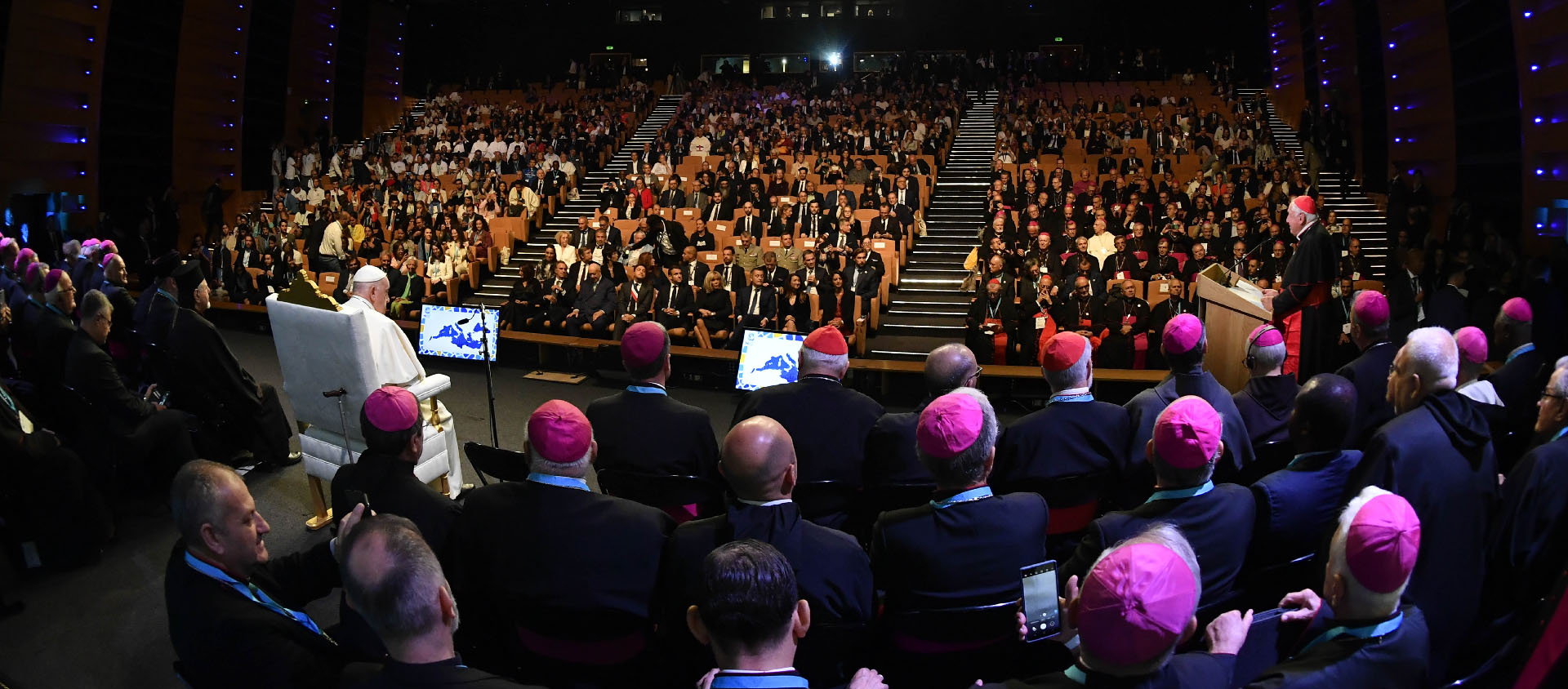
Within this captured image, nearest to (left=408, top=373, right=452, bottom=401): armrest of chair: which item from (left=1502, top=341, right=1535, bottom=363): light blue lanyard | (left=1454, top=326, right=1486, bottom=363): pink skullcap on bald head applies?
(left=1454, top=326, right=1486, bottom=363): pink skullcap on bald head

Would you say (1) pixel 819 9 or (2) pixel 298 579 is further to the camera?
(1) pixel 819 9

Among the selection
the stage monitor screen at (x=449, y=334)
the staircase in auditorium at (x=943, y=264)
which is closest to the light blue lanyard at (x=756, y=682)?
the stage monitor screen at (x=449, y=334)

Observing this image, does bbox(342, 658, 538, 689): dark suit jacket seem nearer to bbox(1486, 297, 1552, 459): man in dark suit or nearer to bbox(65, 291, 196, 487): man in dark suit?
bbox(65, 291, 196, 487): man in dark suit

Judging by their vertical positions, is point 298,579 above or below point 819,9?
below

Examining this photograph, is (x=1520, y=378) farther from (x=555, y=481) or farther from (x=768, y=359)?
(x=555, y=481)

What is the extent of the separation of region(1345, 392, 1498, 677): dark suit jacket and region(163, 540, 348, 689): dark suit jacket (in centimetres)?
276

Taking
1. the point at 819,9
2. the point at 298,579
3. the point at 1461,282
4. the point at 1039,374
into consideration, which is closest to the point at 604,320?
the point at 1039,374

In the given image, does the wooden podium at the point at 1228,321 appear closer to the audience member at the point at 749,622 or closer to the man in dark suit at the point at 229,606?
the audience member at the point at 749,622

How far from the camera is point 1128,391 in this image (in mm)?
7125

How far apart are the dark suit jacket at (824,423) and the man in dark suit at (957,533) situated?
0.89 metres

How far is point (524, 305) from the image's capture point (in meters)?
9.41

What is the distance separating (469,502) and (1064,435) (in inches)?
72.7

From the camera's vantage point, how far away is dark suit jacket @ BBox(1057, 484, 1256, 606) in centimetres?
231

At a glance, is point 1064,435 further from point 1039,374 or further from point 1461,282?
point 1461,282
